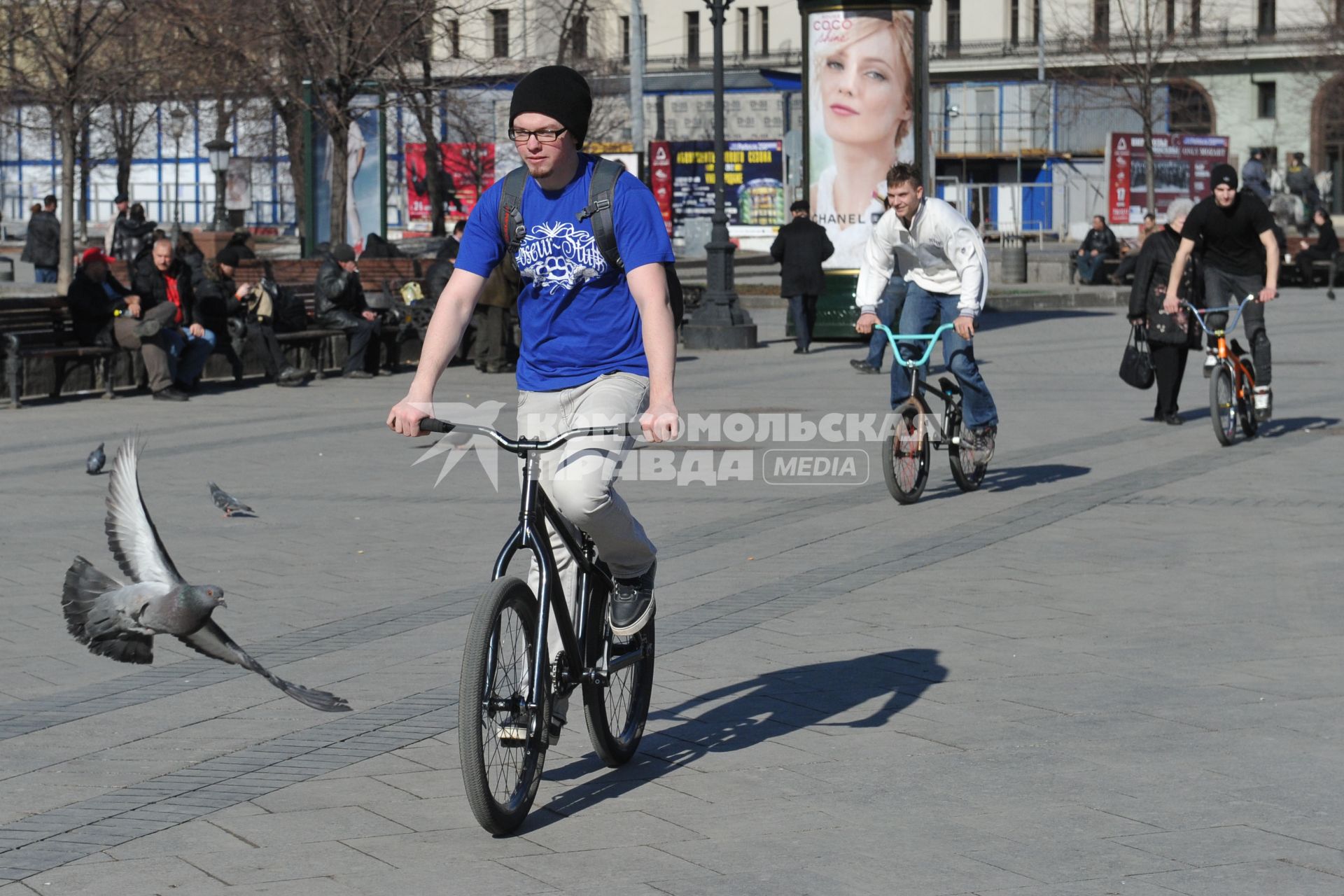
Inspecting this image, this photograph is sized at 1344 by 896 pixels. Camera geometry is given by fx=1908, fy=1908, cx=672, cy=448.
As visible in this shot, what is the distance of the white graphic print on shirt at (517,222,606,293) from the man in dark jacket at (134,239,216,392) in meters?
11.6

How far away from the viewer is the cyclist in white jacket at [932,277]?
984 centimetres

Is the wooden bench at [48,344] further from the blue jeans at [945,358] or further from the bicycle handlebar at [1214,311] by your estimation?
the bicycle handlebar at [1214,311]

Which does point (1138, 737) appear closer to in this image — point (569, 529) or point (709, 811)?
point (709, 811)

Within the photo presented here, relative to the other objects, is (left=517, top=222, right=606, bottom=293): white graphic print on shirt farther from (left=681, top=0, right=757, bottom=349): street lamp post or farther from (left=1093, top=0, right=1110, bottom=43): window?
(left=1093, top=0, right=1110, bottom=43): window

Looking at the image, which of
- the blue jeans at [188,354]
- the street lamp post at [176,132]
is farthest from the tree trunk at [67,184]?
the street lamp post at [176,132]

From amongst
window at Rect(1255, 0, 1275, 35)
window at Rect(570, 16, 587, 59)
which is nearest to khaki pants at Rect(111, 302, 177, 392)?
window at Rect(570, 16, 587, 59)

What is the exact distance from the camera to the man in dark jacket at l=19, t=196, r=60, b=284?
30203 mm

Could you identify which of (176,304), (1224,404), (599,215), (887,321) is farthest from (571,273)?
(176,304)

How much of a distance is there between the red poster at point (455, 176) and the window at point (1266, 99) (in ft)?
107

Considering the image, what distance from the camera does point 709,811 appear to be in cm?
479

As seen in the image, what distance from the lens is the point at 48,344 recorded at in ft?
51.8

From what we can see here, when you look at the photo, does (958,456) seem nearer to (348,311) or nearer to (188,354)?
(188,354)

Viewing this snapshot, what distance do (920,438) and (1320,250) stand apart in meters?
23.7

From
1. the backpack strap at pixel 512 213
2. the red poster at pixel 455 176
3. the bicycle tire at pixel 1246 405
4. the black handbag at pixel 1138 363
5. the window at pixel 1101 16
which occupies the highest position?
the window at pixel 1101 16
